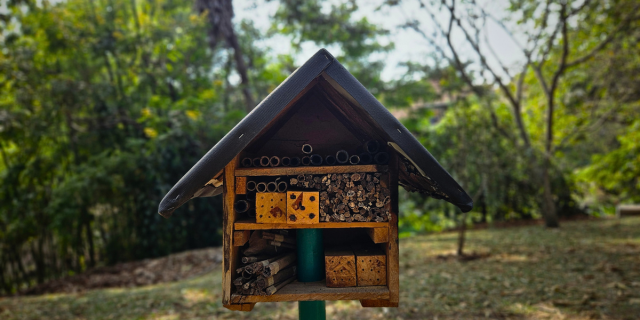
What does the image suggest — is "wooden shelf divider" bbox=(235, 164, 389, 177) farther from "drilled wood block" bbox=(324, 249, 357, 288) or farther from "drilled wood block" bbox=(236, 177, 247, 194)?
"drilled wood block" bbox=(324, 249, 357, 288)

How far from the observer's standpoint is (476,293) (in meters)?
5.11

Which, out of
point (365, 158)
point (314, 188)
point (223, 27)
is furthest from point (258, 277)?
point (223, 27)

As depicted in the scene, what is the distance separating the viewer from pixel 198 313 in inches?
197

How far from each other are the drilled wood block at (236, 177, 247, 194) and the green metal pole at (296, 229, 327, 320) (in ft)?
1.51

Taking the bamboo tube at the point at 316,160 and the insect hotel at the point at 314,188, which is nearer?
the insect hotel at the point at 314,188

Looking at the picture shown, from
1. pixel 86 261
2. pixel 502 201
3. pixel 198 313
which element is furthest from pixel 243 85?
pixel 502 201

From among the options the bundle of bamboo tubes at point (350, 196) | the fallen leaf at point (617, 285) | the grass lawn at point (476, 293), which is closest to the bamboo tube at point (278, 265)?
the bundle of bamboo tubes at point (350, 196)

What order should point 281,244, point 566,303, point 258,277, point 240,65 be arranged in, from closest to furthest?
1. point 258,277
2. point 281,244
3. point 566,303
4. point 240,65

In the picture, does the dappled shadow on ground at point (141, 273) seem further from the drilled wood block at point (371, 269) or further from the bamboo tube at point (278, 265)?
the drilled wood block at point (371, 269)

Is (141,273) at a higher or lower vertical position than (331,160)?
lower

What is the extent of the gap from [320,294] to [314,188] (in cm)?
55

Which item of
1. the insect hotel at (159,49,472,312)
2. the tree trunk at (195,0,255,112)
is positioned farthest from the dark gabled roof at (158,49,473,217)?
the tree trunk at (195,0,255,112)

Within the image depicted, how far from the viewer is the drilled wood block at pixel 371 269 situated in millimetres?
2232

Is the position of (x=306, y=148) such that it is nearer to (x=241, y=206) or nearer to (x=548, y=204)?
(x=241, y=206)
